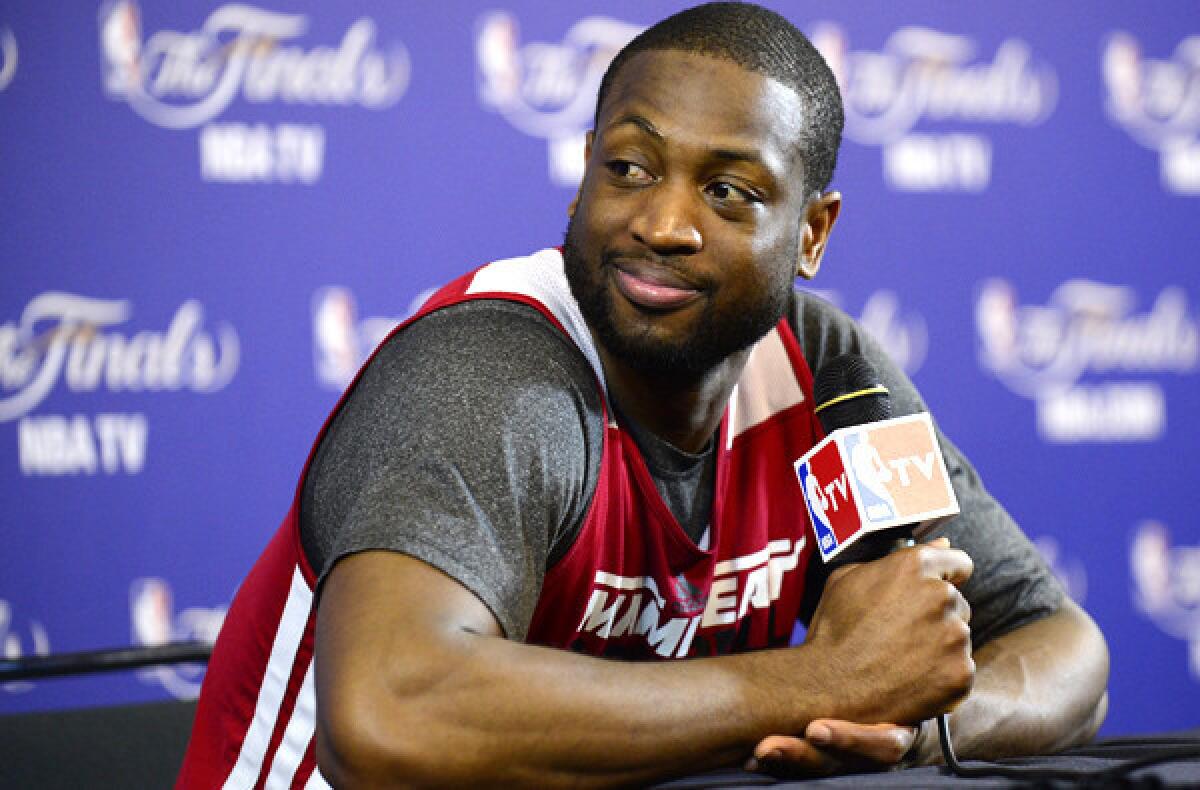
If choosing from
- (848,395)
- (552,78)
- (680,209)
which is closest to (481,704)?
(848,395)

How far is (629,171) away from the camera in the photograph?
1.21 metres

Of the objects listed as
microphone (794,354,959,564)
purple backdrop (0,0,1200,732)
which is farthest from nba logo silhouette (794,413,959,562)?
purple backdrop (0,0,1200,732)

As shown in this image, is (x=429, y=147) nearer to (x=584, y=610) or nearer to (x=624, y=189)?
(x=624, y=189)

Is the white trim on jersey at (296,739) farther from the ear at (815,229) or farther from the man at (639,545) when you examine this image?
the ear at (815,229)

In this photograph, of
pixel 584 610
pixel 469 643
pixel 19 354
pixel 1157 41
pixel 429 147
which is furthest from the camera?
pixel 1157 41

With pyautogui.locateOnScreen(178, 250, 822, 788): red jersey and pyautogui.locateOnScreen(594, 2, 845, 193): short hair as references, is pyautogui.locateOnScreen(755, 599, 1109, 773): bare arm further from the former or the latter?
pyautogui.locateOnScreen(594, 2, 845, 193): short hair

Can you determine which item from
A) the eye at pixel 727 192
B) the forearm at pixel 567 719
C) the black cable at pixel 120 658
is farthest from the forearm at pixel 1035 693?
the black cable at pixel 120 658

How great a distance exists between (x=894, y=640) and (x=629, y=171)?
0.47 meters

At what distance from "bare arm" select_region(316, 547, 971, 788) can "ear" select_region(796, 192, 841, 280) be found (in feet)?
1.69

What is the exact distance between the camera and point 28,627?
2.22 meters

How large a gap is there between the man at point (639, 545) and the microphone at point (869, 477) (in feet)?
0.11

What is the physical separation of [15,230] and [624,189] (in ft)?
4.71

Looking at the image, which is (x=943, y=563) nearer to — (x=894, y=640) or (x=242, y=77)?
(x=894, y=640)

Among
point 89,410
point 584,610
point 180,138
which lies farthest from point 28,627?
point 584,610
